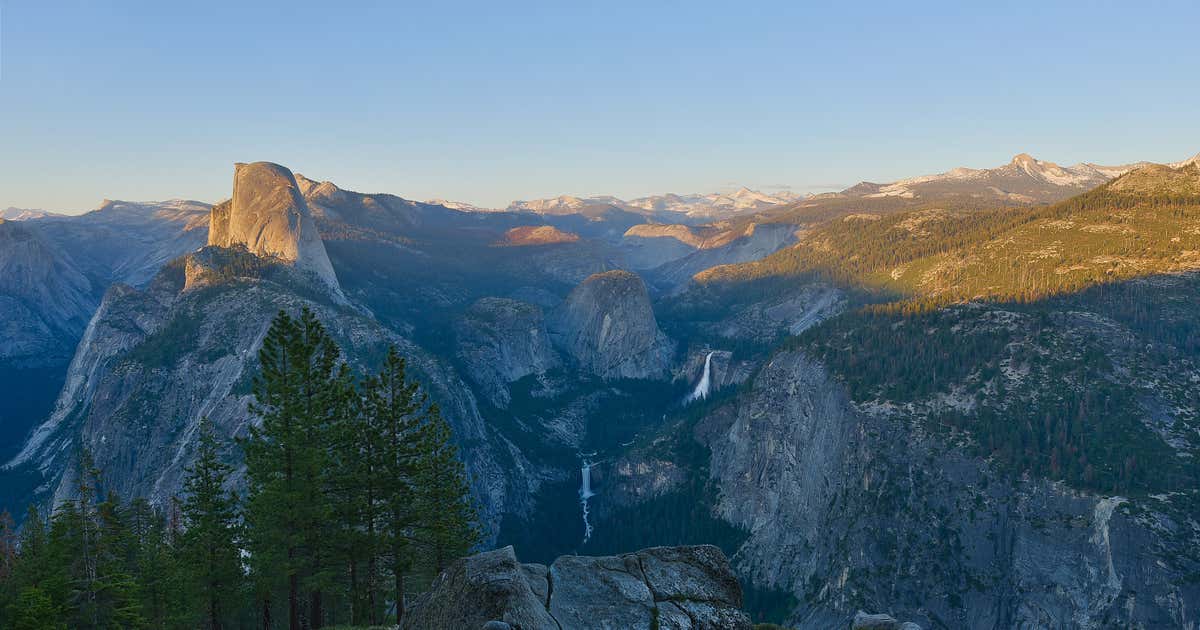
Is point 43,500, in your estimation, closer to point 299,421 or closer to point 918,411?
point 299,421

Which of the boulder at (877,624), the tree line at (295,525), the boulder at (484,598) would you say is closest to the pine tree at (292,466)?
the tree line at (295,525)

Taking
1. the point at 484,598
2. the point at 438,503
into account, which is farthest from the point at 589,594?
the point at 438,503

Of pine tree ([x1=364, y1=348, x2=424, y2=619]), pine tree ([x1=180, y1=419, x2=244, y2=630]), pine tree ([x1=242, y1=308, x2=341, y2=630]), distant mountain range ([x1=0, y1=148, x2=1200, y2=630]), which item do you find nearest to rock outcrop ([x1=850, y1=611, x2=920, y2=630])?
pine tree ([x1=364, y1=348, x2=424, y2=619])

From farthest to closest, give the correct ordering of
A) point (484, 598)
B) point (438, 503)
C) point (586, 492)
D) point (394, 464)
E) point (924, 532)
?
point (586, 492) < point (924, 532) < point (438, 503) < point (394, 464) < point (484, 598)

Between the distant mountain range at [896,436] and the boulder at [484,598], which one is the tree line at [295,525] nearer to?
the distant mountain range at [896,436]

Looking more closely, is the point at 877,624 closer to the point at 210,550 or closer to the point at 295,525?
the point at 295,525

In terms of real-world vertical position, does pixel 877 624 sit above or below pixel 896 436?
above

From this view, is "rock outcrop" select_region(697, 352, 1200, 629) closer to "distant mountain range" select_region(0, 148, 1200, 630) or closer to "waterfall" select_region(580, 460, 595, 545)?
"distant mountain range" select_region(0, 148, 1200, 630)
